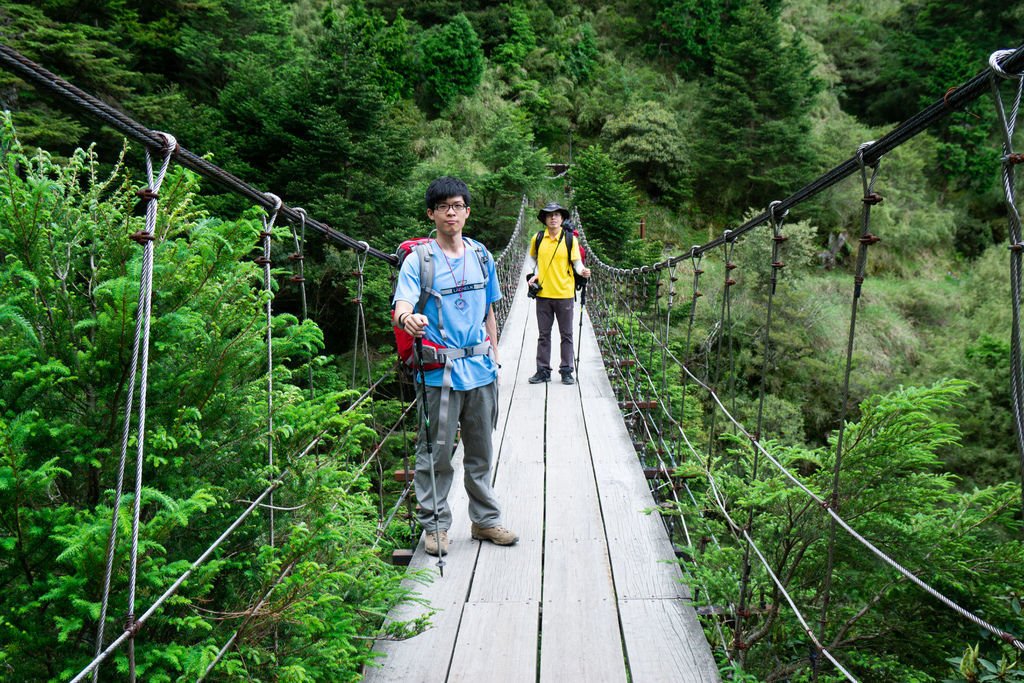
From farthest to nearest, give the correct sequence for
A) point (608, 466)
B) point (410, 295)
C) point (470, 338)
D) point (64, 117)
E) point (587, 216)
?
point (587, 216)
point (64, 117)
point (608, 466)
point (470, 338)
point (410, 295)

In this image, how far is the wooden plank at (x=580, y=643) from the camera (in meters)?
1.45

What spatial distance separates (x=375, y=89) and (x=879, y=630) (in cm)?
1223

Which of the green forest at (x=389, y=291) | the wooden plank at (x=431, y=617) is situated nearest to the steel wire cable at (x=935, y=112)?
the green forest at (x=389, y=291)

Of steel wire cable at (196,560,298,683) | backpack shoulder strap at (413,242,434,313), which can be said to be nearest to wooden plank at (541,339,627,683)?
steel wire cable at (196,560,298,683)

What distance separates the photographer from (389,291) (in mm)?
10172

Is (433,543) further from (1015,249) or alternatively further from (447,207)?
(1015,249)

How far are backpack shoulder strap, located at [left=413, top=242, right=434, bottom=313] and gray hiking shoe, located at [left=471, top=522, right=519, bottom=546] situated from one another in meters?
0.79

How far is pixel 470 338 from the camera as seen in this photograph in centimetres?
196

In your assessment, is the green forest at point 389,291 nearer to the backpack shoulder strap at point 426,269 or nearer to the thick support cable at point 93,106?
the thick support cable at point 93,106

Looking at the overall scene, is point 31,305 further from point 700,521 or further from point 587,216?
point 587,216

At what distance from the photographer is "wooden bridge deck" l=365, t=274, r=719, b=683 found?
149 cm

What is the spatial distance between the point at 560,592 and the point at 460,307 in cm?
88

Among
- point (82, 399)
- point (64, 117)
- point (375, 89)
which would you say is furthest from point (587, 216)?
point (82, 399)

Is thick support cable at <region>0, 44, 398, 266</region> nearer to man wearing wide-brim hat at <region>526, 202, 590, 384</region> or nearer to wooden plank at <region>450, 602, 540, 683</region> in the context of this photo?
wooden plank at <region>450, 602, 540, 683</region>
